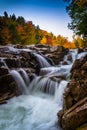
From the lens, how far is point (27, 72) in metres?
17.4

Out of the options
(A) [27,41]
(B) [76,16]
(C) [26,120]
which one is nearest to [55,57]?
(B) [76,16]

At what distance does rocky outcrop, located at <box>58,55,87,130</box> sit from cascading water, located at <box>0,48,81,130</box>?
1.05 metres

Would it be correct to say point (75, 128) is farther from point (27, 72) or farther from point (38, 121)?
point (27, 72)

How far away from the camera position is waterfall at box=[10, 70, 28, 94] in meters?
15.5

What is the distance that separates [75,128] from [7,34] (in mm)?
37851

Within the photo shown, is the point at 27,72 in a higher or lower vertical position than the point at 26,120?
higher

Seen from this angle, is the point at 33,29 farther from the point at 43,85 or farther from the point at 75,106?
the point at 75,106

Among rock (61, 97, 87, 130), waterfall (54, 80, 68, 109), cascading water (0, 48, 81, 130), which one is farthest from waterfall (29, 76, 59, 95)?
rock (61, 97, 87, 130)

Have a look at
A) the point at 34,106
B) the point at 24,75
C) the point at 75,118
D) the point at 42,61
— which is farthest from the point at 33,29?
the point at 75,118

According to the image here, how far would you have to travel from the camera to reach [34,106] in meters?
12.2

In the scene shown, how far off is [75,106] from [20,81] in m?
8.78

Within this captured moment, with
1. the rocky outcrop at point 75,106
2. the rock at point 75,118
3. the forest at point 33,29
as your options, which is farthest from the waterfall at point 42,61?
the rock at point 75,118

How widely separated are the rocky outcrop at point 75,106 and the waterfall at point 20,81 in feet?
19.9

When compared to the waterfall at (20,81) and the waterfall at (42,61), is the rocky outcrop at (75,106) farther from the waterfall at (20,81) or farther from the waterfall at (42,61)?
the waterfall at (42,61)
